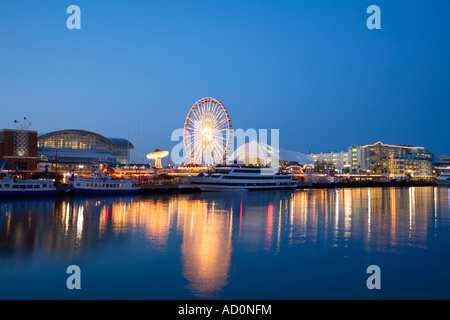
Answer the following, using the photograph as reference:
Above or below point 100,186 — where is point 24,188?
below

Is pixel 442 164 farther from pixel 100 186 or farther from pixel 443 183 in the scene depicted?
pixel 100 186

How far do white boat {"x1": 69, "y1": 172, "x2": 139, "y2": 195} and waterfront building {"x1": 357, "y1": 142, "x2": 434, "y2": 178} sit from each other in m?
111

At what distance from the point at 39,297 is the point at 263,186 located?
62.0 m

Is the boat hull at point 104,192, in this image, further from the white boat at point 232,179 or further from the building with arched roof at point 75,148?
the building with arched roof at point 75,148

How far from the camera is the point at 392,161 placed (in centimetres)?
14600

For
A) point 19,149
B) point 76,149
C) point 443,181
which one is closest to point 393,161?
point 443,181

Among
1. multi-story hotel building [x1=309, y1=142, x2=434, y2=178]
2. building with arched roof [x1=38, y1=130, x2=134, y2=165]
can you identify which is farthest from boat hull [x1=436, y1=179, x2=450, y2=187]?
building with arched roof [x1=38, y1=130, x2=134, y2=165]

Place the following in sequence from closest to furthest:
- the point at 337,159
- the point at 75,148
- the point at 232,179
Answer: the point at 232,179, the point at 75,148, the point at 337,159

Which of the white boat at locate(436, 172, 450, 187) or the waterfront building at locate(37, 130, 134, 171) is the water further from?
the white boat at locate(436, 172, 450, 187)

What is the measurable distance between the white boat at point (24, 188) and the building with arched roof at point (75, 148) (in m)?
36.0

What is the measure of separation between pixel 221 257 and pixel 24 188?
39.9 m

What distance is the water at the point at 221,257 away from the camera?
13.4 m

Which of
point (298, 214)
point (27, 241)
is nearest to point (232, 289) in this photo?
point (27, 241)
